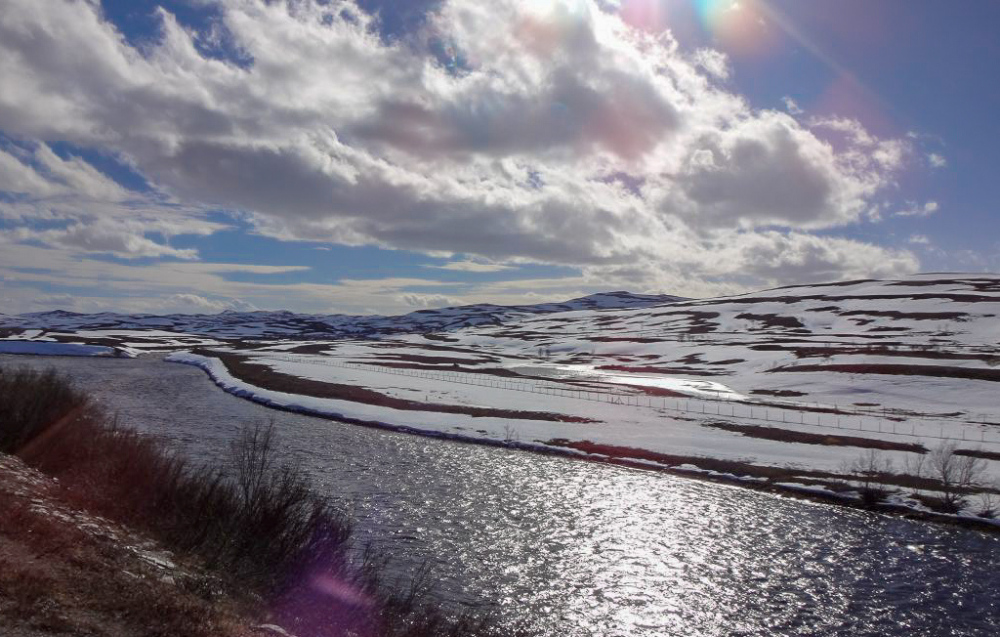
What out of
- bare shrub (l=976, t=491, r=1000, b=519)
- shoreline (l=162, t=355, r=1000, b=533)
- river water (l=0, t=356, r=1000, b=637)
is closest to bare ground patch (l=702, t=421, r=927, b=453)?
shoreline (l=162, t=355, r=1000, b=533)

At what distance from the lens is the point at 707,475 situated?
1575 inches

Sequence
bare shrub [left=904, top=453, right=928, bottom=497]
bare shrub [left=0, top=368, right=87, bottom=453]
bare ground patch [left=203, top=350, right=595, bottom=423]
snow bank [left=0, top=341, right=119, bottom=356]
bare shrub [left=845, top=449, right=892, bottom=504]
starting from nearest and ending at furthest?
bare shrub [left=0, top=368, right=87, bottom=453] → bare shrub [left=845, top=449, right=892, bottom=504] → bare shrub [left=904, top=453, right=928, bottom=497] → bare ground patch [left=203, top=350, right=595, bottom=423] → snow bank [left=0, top=341, right=119, bottom=356]

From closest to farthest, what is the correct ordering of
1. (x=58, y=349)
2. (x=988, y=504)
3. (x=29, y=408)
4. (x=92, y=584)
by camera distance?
(x=92, y=584) < (x=29, y=408) < (x=988, y=504) < (x=58, y=349)

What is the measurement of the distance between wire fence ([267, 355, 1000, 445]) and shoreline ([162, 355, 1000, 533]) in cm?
2053

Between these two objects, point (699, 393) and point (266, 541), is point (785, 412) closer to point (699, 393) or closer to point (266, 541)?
point (699, 393)

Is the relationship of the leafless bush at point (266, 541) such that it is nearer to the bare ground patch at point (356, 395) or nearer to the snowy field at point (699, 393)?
the snowy field at point (699, 393)

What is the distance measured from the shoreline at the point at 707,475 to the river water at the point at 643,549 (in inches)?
48.7

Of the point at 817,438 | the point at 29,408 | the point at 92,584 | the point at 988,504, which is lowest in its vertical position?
the point at 988,504

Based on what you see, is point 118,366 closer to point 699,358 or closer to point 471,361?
point 471,361

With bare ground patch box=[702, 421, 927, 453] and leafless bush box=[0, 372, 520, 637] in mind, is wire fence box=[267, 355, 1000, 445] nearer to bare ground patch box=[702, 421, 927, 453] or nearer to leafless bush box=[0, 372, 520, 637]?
bare ground patch box=[702, 421, 927, 453]

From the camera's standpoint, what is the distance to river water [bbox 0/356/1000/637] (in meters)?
19.8

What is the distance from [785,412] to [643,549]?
4648 centimetres

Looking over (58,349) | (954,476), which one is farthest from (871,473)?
(58,349)

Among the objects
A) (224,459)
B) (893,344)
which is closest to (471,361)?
(893,344)
